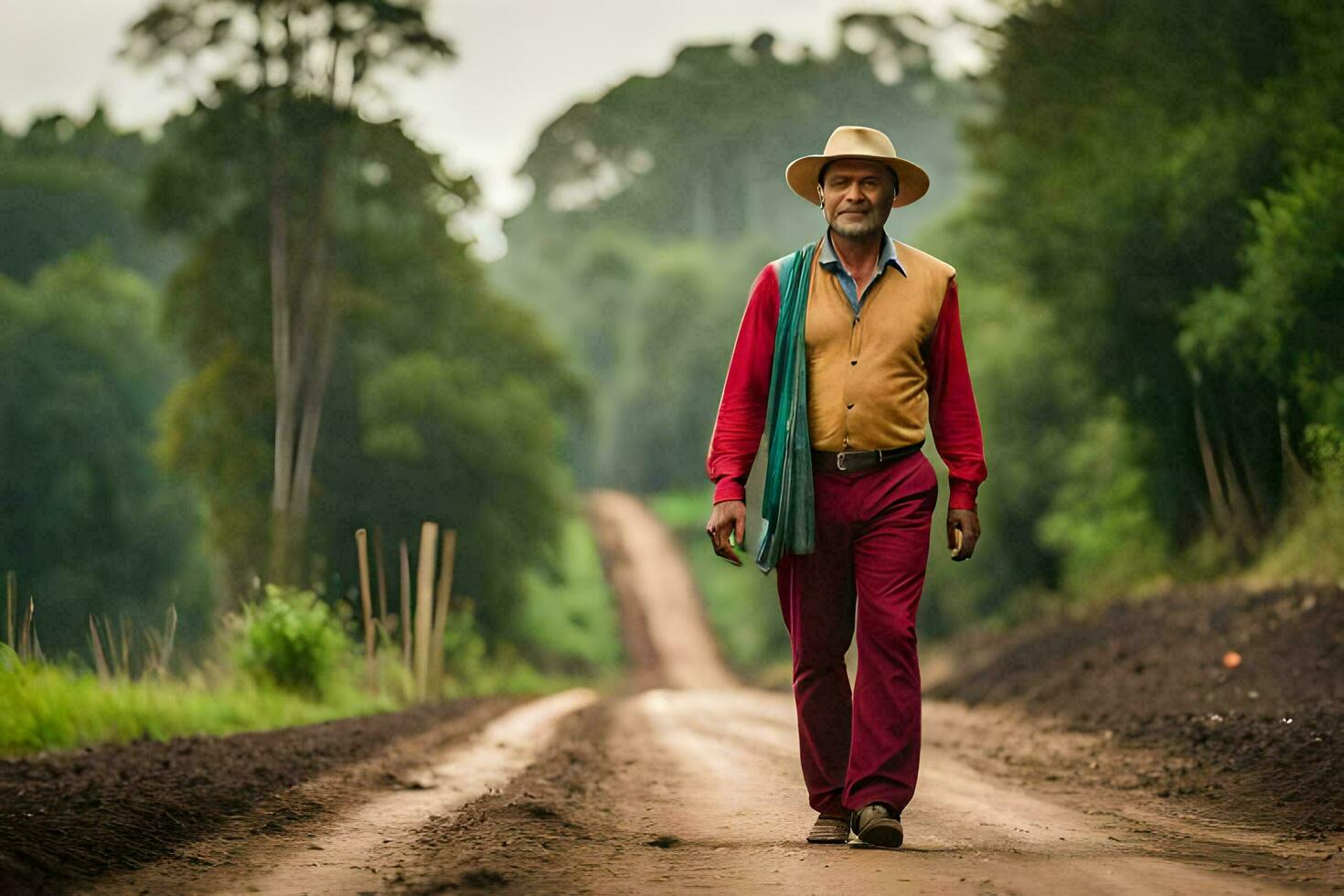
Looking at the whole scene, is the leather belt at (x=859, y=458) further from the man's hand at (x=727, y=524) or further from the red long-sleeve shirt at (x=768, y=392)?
the man's hand at (x=727, y=524)

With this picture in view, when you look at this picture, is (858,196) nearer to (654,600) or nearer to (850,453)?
(850,453)

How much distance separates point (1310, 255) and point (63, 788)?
416 inches

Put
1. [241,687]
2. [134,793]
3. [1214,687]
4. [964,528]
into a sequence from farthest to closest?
1. [241,687]
2. [1214,687]
3. [134,793]
4. [964,528]

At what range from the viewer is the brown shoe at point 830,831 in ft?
17.1

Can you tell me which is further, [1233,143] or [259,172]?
[259,172]

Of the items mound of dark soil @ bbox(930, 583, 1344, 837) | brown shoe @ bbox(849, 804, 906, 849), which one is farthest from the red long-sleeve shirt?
mound of dark soil @ bbox(930, 583, 1344, 837)

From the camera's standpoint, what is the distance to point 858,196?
215 inches

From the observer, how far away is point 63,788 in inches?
251

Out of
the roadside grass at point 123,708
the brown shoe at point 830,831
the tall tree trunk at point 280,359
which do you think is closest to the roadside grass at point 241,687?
the roadside grass at point 123,708

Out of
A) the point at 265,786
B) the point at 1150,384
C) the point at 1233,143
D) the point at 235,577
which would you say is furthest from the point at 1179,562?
the point at 265,786

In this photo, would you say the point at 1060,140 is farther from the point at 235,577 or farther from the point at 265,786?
the point at 265,786

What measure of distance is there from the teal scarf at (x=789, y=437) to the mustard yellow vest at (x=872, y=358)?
0.06 m

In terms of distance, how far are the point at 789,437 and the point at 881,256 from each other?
2.42 ft

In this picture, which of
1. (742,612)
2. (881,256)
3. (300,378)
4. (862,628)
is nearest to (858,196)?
(881,256)
